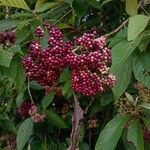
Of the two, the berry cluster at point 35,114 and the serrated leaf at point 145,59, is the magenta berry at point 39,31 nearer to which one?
the serrated leaf at point 145,59

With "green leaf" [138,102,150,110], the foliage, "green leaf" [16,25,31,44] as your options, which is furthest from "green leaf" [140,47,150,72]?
"green leaf" [16,25,31,44]

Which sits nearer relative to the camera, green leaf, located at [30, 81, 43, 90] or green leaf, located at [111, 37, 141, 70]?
green leaf, located at [111, 37, 141, 70]

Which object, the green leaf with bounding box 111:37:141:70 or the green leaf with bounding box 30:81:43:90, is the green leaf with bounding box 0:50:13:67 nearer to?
the green leaf with bounding box 111:37:141:70

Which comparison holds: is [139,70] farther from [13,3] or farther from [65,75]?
[13,3]

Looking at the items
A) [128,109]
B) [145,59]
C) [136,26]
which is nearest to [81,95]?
[128,109]

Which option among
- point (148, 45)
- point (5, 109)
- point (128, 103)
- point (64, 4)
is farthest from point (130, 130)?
point (5, 109)
